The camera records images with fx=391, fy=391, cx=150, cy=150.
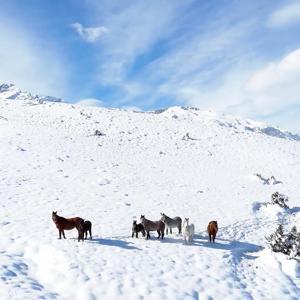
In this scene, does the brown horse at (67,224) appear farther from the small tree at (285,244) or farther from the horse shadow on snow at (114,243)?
the small tree at (285,244)

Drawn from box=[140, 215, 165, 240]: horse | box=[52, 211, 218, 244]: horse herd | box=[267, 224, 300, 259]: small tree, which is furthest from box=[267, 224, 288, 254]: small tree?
box=[140, 215, 165, 240]: horse

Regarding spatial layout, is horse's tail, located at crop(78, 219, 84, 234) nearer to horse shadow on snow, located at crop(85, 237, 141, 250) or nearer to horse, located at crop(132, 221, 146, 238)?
horse shadow on snow, located at crop(85, 237, 141, 250)

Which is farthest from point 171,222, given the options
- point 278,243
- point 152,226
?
point 278,243

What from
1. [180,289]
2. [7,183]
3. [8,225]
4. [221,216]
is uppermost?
[7,183]

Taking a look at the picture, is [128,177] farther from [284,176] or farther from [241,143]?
[241,143]

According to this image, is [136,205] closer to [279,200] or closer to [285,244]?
[285,244]

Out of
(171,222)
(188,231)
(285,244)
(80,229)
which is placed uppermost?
(171,222)

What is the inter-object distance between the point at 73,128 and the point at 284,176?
28.8 meters

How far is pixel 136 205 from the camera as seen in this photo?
89.8ft

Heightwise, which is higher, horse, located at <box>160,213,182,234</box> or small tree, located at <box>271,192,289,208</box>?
small tree, located at <box>271,192,289,208</box>

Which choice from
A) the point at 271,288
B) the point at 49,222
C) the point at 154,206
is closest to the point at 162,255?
the point at 271,288

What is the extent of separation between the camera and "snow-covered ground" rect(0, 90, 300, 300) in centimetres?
1501


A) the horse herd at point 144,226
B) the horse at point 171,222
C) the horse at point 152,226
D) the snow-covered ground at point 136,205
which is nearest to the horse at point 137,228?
the horse herd at point 144,226

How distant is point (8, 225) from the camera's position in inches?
813
